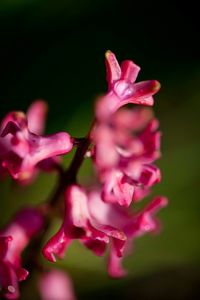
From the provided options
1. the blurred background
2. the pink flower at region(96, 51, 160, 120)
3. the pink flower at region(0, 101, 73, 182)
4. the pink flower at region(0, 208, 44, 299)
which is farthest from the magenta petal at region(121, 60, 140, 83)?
the blurred background

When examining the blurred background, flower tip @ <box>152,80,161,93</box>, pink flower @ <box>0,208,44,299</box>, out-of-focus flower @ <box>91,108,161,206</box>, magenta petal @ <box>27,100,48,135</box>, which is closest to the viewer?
out-of-focus flower @ <box>91,108,161,206</box>

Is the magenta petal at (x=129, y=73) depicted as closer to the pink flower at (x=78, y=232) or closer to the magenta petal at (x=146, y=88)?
the magenta petal at (x=146, y=88)

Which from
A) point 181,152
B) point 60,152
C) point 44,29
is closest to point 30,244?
point 60,152

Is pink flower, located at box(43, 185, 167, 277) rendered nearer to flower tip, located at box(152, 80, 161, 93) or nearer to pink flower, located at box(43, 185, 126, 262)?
pink flower, located at box(43, 185, 126, 262)

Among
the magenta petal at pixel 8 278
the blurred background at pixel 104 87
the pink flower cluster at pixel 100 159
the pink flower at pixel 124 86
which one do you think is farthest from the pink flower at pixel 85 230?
the blurred background at pixel 104 87

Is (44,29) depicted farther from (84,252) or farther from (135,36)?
(84,252)
